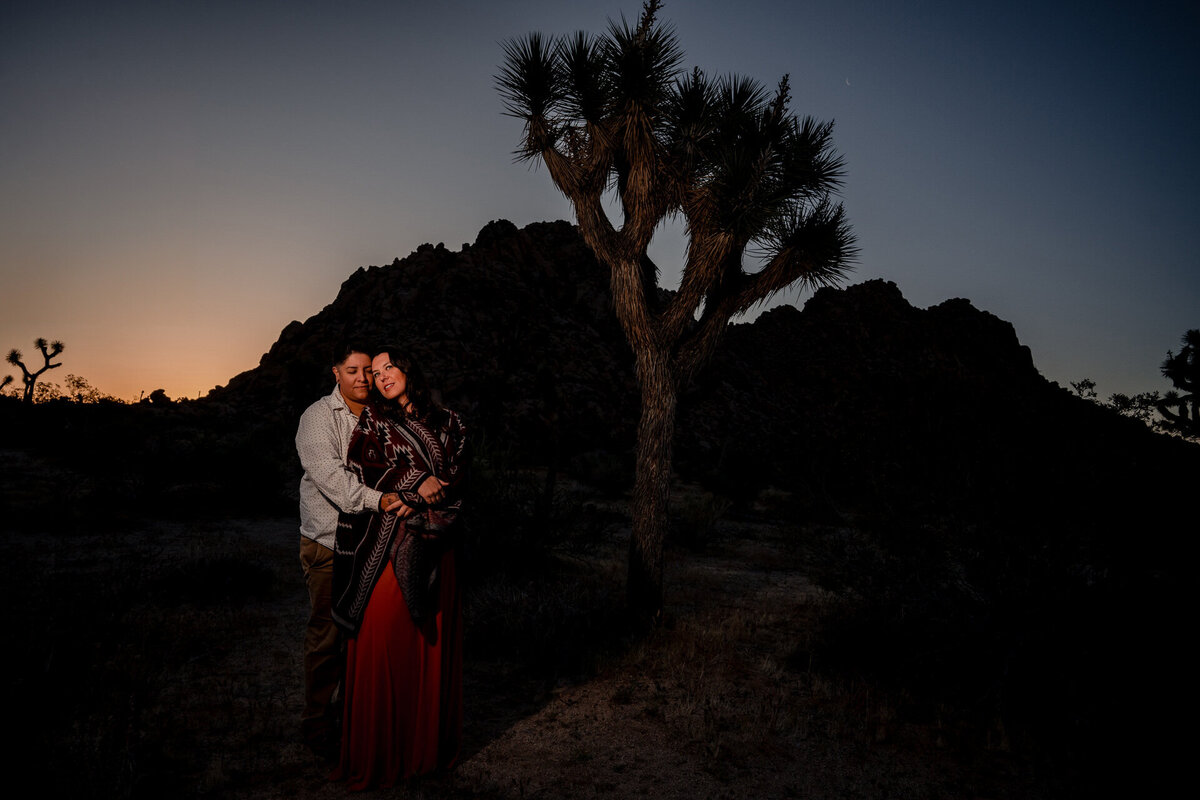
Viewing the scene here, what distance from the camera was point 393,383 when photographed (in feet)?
9.88

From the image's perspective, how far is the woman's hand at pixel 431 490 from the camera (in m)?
2.86

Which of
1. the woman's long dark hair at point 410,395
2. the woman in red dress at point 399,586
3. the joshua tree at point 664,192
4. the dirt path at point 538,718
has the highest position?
the joshua tree at point 664,192

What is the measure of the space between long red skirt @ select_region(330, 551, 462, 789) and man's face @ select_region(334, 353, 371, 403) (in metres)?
0.84

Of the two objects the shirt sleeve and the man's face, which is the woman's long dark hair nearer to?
the man's face

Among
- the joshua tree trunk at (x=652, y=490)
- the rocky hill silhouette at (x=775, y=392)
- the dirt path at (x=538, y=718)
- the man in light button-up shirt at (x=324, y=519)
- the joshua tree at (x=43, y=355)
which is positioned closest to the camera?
the man in light button-up shirt at (x=324, y=519)

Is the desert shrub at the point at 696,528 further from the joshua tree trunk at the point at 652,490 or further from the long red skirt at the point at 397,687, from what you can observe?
the long red skirt at the point at 397,687

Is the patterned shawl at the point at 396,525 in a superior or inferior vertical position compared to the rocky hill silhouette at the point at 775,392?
inferior

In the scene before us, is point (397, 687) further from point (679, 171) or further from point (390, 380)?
point (679, 171)

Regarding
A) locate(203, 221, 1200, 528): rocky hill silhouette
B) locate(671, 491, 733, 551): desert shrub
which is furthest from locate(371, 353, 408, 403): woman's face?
locate(671, 491, 733, 551): desert shrub

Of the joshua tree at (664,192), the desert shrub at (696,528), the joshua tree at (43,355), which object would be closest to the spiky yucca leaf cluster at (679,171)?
the joshua tree at (664,192)

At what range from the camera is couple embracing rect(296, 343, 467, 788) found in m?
2.87

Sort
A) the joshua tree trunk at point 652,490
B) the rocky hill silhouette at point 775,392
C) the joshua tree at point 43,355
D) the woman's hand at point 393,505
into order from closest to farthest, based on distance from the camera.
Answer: the woman's hand at point 393,505
the rocky hill silhouette at point 775,392
the joshua tree trunk at point 652,490
the joshua tree at point 43,355

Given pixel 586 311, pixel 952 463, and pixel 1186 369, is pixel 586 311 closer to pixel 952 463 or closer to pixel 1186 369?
pixel 1186 369

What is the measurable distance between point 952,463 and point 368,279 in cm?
3378
